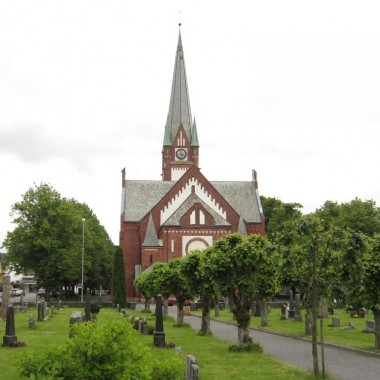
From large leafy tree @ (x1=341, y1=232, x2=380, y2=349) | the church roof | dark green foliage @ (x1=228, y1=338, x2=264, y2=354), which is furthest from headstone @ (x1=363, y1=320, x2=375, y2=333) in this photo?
the church roof

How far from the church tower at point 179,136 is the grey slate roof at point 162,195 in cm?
612

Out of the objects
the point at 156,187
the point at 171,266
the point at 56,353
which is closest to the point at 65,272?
the point at 156,187

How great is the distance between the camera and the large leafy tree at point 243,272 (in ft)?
71.3

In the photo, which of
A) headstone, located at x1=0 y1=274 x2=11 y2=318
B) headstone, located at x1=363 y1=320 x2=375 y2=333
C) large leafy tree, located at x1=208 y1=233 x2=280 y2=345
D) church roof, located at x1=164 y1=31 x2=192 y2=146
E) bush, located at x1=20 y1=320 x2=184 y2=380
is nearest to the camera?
bush, located at x1=20 y1=320 x2=184 y2=380

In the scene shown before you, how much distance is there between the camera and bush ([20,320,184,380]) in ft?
28.5

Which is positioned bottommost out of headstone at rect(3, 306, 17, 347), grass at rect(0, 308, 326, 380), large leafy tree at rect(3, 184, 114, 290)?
grass at rect(0, 308, 326, 380)

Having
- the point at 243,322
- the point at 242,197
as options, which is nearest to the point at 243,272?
the point at 243,322

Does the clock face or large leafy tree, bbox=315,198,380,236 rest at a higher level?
the clock face

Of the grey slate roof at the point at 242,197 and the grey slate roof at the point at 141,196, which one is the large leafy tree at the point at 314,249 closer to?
the grey slate roof at the point at 141,196

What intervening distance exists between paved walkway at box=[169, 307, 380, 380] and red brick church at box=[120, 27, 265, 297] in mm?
39724

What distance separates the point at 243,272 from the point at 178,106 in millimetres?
67130

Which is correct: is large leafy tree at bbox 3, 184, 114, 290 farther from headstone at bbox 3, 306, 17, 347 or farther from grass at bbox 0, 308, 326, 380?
headstone at bbox 3, 306, 17, 347

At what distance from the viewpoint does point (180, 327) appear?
108 ft

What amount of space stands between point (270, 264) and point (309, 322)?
775 cm
